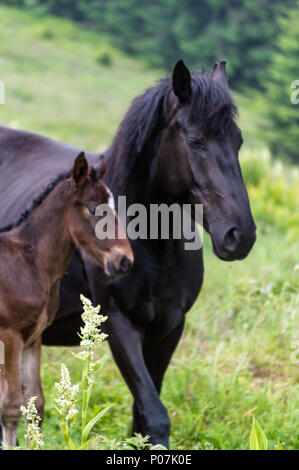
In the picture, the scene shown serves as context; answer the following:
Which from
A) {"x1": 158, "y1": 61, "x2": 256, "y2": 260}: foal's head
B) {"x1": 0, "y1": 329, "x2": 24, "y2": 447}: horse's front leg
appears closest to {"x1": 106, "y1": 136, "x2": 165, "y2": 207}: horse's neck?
{"x1": 158, "y1": 61, "x2": 256, "y2": 260}: foal's head

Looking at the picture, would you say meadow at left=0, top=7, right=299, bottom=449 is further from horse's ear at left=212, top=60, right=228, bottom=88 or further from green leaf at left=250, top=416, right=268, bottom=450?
horse's ear at left=212, top=60, right=228, bottom=88

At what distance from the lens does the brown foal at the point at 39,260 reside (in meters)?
3.28

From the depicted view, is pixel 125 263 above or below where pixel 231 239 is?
below

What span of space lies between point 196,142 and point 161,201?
1.49ft

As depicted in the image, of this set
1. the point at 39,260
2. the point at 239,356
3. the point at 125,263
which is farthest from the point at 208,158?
the point at 239,356

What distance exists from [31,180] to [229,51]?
3875cm

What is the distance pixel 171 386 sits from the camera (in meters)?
5.09

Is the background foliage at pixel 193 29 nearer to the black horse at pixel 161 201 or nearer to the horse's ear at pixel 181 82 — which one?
the black horse at pixel 161 201

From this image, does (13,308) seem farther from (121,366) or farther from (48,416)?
(48,416)

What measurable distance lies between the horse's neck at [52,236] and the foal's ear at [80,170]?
98 mm

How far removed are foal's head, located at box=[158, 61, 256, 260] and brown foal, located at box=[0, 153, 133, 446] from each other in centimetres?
41

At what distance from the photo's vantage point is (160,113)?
3.73 meters

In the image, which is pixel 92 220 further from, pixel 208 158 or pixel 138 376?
pixel 138 376
